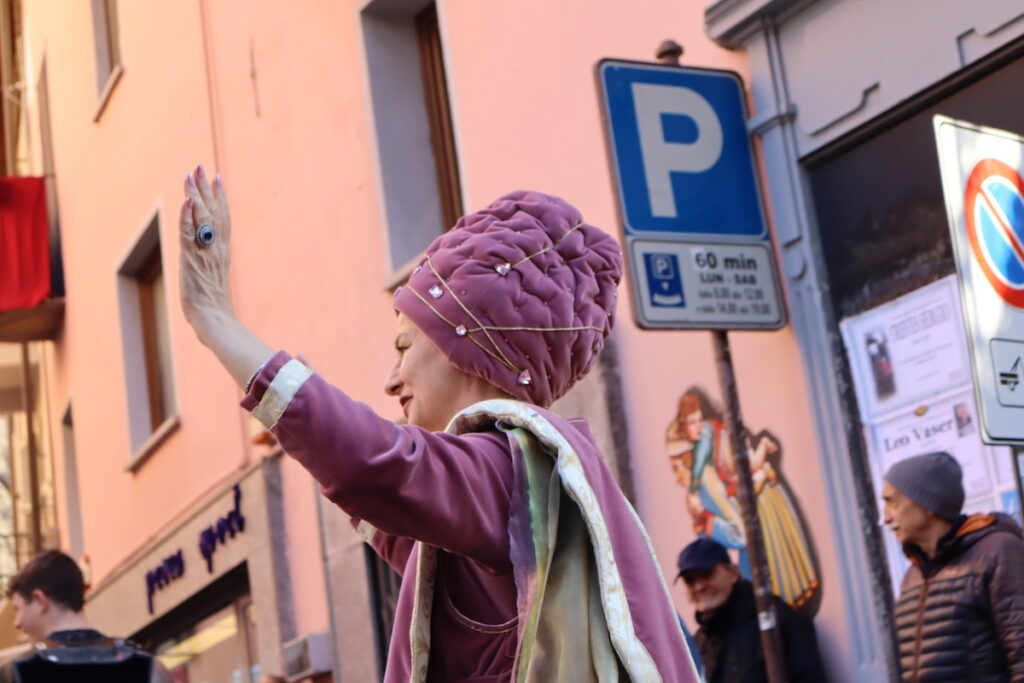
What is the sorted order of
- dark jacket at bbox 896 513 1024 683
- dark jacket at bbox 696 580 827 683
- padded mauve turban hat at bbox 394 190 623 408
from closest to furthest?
padded mauve turban hat at bbox 394 190 623 408
dark jacket at bbox 896 513 1024 683
dark jacket at bbox 696 580 827 683

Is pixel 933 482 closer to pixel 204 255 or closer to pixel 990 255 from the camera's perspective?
pixel 990 255

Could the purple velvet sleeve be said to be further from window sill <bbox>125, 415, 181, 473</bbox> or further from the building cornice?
window sill <bbox>125, 415, 181, 473</bbox>

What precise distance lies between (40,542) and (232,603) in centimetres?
778

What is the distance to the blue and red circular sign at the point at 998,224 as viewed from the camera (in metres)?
3.98

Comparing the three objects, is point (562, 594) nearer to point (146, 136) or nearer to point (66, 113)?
point (146, 136)

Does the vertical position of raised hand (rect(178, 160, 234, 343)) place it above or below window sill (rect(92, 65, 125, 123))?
below

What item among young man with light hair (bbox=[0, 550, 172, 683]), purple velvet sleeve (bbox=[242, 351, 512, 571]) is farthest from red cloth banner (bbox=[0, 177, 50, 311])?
purple velvet sleeve (bbox=[242, 351, 512, 571])

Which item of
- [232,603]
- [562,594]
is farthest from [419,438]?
[232,603]

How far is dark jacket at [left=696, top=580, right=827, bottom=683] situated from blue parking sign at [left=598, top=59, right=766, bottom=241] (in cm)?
135

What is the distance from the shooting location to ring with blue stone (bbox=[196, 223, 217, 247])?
2.60 meters

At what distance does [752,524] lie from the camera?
6008 mm

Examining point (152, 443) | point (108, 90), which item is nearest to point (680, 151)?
point (152, 443)

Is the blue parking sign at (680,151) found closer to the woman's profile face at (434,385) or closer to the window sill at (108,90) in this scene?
the woman's profile face at (434,385)

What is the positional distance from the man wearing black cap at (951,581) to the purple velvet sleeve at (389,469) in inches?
121
